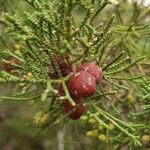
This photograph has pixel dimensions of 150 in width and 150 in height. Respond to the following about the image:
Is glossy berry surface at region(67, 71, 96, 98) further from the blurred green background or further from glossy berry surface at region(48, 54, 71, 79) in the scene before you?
the blurred green background

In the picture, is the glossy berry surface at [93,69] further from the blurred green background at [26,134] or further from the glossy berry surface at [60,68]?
the blurred green background at [26,134]

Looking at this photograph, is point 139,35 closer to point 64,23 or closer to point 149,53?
point 149,53

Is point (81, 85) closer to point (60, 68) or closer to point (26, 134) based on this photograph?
point (60, 68)

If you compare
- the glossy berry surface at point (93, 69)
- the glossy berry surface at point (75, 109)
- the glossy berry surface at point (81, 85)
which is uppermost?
the glossy berry surface at point (93, 69)

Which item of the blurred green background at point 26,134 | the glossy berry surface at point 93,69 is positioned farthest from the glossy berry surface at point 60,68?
the blurred green background at point 26,134

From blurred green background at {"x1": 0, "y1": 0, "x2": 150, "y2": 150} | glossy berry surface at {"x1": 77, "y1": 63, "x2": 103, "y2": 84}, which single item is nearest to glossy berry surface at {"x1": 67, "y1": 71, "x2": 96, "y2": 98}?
glossy berry surface at {"x1": 77, "y1": 63, "x2": 103, "y2": 84}

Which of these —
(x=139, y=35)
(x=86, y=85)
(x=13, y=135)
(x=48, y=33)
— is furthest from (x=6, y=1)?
(x=13, y=135)
